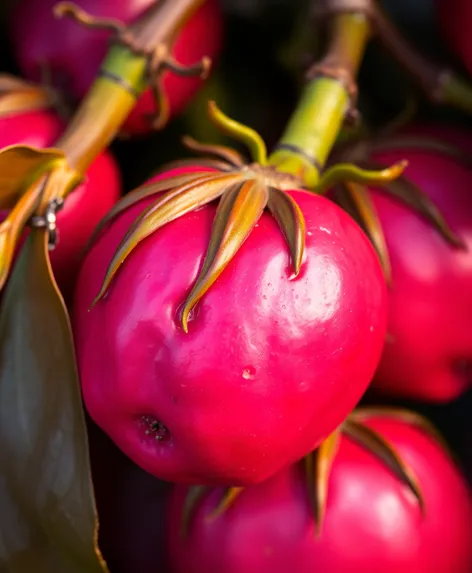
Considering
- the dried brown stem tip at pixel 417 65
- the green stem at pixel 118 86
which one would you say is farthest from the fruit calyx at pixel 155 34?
the dried brown stem tip at pixel 417 65

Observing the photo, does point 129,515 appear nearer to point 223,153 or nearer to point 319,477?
point 319,477

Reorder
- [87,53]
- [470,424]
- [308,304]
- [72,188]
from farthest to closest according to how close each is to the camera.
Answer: [470,424] → [87,53] → [72,188] → [308,304]

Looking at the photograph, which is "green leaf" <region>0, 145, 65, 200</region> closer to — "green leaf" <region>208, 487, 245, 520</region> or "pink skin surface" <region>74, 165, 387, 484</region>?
"pink skin surface" <region>74, 165, 387, 484</region>

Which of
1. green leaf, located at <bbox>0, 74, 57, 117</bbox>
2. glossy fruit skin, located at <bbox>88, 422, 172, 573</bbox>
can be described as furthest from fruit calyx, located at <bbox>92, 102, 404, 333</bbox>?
glossy fruit skin, located at <bbox>88, 422, 172, 573</bbox>

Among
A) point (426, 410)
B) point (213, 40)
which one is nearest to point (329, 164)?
point (213, 40)

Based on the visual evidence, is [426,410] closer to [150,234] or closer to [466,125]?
[466,125]
